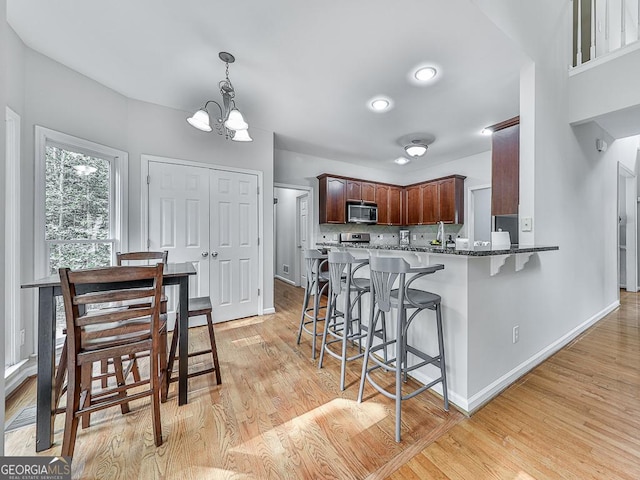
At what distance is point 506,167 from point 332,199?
8.83 ft

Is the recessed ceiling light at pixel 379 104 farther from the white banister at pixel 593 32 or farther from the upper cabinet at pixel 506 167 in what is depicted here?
the white banister at pixel 593 32

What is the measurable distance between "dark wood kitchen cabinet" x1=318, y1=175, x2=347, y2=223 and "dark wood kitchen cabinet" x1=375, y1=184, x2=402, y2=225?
89cm

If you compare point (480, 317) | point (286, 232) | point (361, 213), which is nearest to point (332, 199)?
point (361, 213)

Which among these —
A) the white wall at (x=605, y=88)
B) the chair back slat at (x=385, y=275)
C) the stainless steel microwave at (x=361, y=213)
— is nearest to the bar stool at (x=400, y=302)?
the chair back slat at (x=385, y=275)

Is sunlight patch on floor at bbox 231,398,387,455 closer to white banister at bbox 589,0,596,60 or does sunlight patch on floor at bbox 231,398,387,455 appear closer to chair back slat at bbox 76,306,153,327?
chair back slat at bbox 76,306,153,327

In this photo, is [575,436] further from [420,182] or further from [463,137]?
[420,182]

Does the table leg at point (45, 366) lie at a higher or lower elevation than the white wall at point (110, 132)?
lower

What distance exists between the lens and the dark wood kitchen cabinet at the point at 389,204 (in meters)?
5.37

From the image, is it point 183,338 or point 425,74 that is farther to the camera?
point 425,74

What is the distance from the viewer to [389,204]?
217 inches

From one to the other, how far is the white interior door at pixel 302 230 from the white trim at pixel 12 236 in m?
3.66

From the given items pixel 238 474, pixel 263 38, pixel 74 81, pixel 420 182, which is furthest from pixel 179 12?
pixel 420 182

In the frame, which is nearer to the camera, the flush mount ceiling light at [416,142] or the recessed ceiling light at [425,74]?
the recessed ceiling light at [425,74]

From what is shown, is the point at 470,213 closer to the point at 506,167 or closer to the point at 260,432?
the point at 506,167
